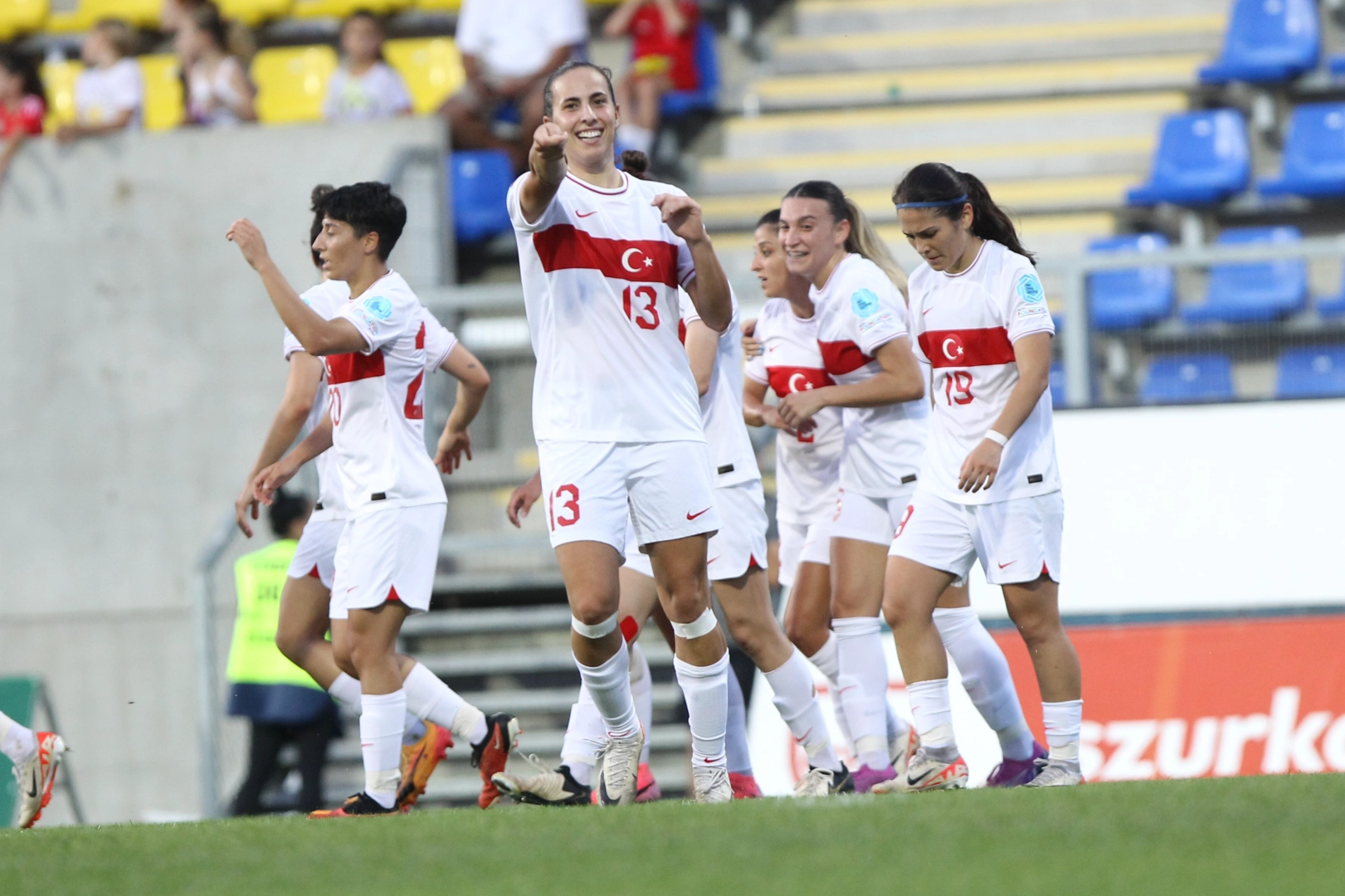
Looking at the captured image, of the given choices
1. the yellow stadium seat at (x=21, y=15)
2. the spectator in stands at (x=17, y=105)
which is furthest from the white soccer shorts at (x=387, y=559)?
the yellow stadium seat at (x=21, y=15)

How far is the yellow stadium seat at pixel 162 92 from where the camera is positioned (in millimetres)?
14445

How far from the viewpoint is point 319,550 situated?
289 inches

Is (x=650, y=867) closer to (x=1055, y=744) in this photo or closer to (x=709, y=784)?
(x=709, y=784)

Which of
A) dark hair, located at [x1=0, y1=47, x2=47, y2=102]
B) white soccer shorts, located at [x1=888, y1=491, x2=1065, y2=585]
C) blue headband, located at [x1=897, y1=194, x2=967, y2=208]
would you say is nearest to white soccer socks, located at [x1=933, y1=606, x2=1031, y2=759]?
white soccer shorts, located at [x1=888, y1=491, x2=1065, y2=585]

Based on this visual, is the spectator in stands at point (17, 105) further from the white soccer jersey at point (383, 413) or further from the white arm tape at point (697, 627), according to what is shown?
the white arm tape at point (697, 627)

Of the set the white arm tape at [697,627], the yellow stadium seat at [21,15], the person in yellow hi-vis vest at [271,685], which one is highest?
the yellow stadium seat at [21,15]

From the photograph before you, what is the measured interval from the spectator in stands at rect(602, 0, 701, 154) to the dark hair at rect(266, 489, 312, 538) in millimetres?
4108

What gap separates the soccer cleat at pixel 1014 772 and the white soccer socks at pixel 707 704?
125 centimetres

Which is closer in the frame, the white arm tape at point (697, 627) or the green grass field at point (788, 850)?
the green grass field at point (788, 850)

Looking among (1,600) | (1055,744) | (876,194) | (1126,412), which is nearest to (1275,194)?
(876,194)

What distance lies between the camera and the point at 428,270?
11570mm

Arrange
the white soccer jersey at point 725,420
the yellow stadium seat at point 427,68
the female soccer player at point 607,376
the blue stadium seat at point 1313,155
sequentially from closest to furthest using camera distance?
the female soccer player at point 607,376 < the white soccer jersey at point 725,420 < the blue stadium seat at point 1313,155 < the yellow stadium seat at point 427,68

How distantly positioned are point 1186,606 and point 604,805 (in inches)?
181

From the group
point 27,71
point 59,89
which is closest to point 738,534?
point 59,89
